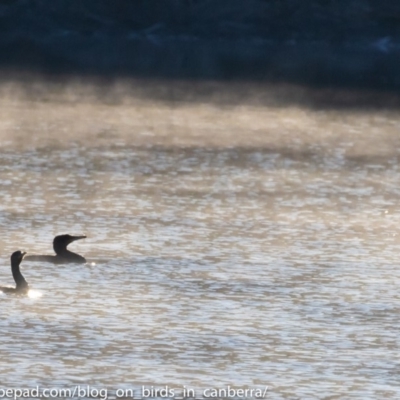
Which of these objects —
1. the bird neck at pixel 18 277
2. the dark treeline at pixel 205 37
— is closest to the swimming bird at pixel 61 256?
the bird neck at pixel 18 277

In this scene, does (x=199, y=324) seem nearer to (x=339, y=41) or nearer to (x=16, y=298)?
(x=16, y=298)

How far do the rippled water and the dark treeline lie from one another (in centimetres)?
1802

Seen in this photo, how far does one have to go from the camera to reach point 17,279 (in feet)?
49.3

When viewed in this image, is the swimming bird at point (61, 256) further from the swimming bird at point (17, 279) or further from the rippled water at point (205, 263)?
the swimming bird at point (17, 279)

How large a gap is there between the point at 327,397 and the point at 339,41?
4251 centimetres

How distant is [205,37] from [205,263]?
38034 mm

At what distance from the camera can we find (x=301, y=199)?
864 inches

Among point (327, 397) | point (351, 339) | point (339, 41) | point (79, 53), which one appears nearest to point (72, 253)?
point (351, 339)

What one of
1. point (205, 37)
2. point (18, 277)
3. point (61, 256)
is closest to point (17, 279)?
point (18, 277)

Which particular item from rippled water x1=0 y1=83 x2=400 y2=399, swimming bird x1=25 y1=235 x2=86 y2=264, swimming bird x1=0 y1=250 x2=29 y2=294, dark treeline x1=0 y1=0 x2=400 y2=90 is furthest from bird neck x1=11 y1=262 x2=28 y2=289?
dark treeline x1=0 y1=0 x2=400 y2=90

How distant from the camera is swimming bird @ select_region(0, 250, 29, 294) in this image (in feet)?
48.4

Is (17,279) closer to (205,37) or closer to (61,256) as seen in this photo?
(61,256)

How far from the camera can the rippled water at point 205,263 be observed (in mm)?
12406

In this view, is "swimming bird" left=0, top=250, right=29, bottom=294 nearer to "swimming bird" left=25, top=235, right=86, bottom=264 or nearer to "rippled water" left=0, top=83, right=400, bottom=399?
"rippled water" left=0, top=83, right=400, bottom=399
